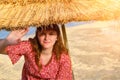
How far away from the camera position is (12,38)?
3279 mm

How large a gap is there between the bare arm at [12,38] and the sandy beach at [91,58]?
1.86 meters

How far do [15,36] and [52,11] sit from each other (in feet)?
1.37

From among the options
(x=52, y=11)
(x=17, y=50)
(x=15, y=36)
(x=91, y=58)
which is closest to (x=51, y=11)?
(x=52, y=11)

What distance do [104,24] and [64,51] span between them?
9130mm

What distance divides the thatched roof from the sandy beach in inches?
67.2

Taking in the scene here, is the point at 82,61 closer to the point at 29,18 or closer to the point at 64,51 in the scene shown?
the point at 64,51

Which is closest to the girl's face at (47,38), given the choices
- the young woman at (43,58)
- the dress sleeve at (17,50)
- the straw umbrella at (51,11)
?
the young woman at (43,58)

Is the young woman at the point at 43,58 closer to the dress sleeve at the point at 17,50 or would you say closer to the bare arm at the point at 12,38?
the dress sleeve at the point at 17,50

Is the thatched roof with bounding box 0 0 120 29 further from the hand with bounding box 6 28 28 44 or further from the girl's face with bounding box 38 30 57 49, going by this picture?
the girl's face with bounding box 38 30 57 49

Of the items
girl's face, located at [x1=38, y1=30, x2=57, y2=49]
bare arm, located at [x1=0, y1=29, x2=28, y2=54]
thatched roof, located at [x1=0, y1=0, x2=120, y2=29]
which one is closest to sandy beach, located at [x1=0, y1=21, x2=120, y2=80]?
girl's face, located at [x1=38, y1=30, x2=57, y2=49]

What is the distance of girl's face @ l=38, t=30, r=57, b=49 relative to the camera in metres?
3.45

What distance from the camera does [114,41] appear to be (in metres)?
9.45

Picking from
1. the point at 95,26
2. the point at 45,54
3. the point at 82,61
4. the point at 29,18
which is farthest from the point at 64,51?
the point at 95,26

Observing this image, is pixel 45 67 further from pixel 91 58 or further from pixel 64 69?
pixel 91 58
